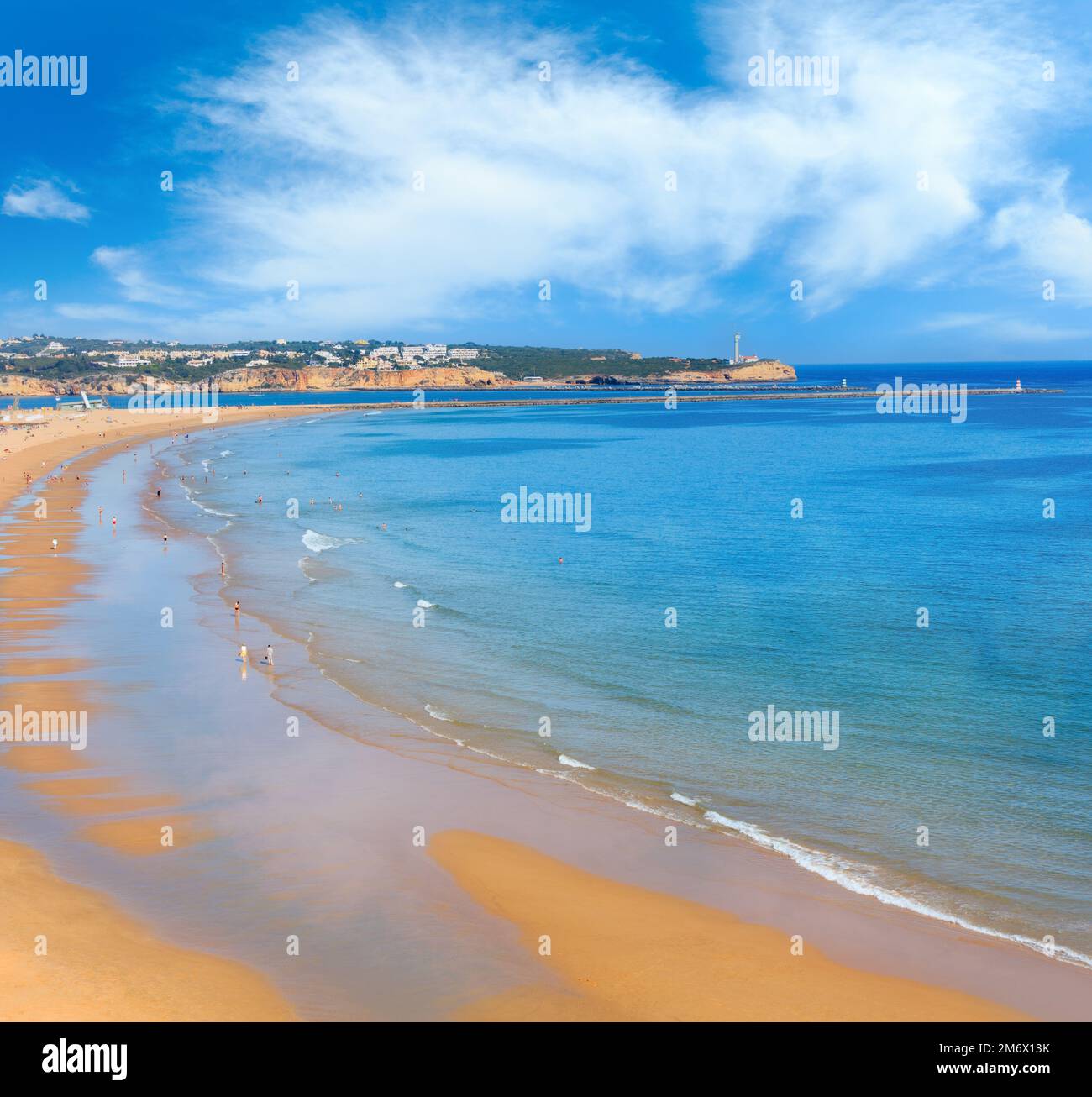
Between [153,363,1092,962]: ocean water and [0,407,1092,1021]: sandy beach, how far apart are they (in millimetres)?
1261

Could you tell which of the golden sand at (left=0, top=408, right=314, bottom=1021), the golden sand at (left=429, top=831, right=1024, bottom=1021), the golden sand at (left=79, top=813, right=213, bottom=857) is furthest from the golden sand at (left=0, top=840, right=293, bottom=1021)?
the golden sand at (left=429, top=831, right=1024, bottom=1021)

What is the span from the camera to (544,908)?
14.2m

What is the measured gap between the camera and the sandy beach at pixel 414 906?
11.8m

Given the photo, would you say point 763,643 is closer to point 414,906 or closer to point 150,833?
point 414,906

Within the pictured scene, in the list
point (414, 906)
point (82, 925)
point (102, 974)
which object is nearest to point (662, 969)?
point (414, 906)

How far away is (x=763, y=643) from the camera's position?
28.1 meters

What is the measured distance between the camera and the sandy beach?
1182 centimetres

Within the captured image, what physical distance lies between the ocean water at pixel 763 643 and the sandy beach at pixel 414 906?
126 cm

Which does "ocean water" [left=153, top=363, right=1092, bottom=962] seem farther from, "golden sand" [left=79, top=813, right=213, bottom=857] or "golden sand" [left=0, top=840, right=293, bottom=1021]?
"golden sand" [left=0, top=840, right=293, bottom=1021]

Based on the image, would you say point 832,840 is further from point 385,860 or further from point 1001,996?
point 385,860
